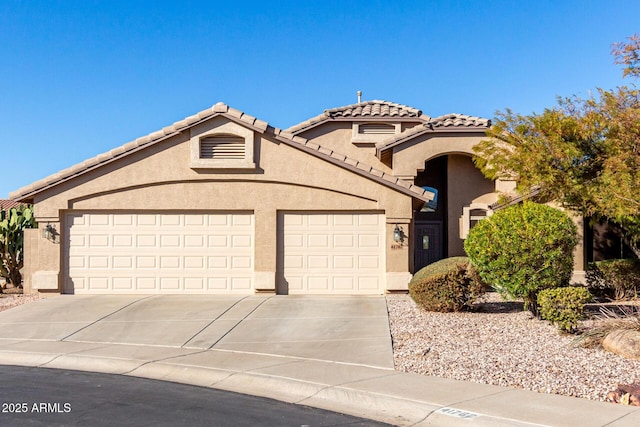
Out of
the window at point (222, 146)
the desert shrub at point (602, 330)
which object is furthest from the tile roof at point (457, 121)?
the desert shrub at point (602, 330)

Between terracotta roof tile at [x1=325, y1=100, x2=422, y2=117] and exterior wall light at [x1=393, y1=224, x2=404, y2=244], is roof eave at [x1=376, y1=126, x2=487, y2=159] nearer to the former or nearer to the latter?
terracotta roof tile at [x1=325, y1=100, x2=422, y2=117]

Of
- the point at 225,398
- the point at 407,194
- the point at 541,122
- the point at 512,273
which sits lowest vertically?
the point at 225,398

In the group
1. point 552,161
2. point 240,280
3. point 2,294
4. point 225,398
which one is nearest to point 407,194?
point 552,161

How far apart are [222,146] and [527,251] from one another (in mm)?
8608

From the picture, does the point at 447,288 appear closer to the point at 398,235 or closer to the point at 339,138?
the point at 398,235

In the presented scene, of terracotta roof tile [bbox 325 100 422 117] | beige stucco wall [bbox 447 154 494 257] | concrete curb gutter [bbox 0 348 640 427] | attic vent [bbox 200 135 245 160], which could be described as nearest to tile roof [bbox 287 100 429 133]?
terracotta roof tile [bbox 325 100 422 117]

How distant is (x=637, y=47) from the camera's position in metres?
12.7

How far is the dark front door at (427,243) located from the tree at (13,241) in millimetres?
12167

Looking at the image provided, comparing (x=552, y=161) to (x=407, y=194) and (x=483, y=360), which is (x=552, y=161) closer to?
(x=407, y=194)

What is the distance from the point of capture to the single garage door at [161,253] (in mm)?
17875

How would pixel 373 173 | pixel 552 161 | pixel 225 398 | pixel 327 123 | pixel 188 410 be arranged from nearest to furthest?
pixel 188 410 → pixel 225 398 → pixel 552 161 → pixel 373 173 → pixel 327 123

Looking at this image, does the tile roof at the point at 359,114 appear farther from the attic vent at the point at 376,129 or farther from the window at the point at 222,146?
the window at the point at 222,146

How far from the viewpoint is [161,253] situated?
17906mm

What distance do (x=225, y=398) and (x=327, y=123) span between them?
1622 centimetres
